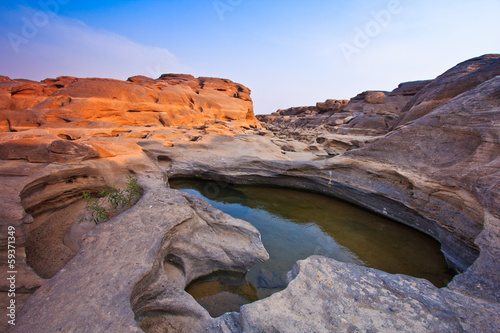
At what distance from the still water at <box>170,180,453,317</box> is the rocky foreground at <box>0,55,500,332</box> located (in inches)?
10.2

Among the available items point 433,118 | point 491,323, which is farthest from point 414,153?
point 491,323

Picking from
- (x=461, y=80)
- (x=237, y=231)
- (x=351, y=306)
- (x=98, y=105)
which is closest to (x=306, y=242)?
(x=237, y=231)

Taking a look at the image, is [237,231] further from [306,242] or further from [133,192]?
[133,192]

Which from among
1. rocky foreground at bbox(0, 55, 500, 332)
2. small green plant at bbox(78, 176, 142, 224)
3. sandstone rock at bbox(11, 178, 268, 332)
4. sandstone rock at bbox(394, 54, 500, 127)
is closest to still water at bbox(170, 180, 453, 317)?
rocky foreground at bbox(0, 55, 500, 332)

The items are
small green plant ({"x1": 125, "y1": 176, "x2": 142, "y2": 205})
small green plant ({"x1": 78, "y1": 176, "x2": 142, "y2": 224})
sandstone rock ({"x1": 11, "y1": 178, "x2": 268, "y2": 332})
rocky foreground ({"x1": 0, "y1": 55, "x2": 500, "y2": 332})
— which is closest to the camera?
sandstone rock ({"x1": 11, "y1": 178, "x2": 268, "y2": 332})

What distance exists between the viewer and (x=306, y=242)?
14.8 feet

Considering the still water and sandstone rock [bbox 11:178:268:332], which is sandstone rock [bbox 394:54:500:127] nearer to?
the still water

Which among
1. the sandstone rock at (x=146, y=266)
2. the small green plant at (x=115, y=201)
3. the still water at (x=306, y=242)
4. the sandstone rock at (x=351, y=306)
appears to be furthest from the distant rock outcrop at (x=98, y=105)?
the sandstone rock at (x=351, y=306)

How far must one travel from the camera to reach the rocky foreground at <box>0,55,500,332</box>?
5.97ft

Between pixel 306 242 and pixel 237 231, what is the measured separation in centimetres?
181

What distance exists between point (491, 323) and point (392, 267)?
7.37 ft

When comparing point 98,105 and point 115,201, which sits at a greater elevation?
point 98,105

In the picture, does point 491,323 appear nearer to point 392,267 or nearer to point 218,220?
point 392,267

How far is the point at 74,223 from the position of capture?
12.9ft
